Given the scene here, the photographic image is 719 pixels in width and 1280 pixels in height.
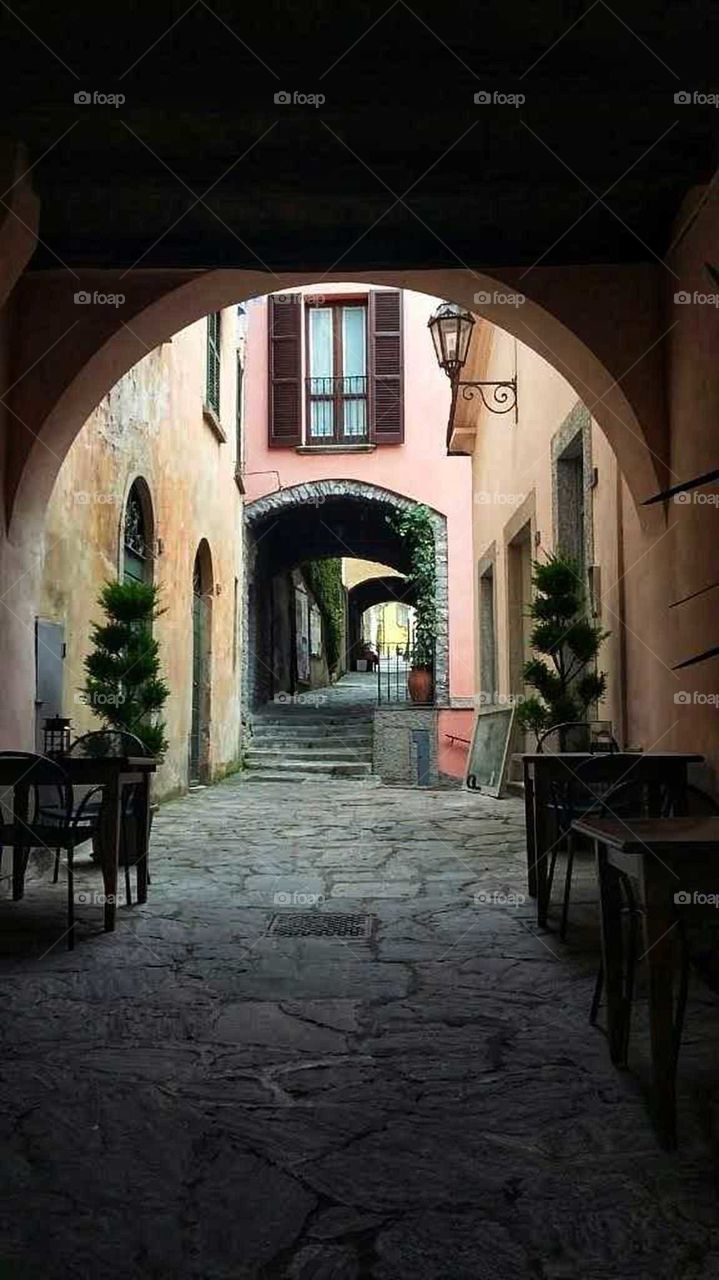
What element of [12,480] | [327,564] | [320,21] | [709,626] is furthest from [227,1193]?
[327,564]

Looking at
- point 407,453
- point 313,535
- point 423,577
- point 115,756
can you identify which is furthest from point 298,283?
point 313,535

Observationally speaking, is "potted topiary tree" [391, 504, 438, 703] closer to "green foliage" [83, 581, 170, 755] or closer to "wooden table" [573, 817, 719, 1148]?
"green foliage" [83, 581, 170, 755]

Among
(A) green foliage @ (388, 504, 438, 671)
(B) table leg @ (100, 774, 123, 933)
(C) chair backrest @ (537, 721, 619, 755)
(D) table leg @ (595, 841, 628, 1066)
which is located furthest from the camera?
(A) green foliage @ (388, 504, 438, 671)

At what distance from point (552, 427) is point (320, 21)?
478cm

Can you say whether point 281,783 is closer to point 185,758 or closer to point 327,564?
point 185,758

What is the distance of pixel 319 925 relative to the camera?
4.34 metres

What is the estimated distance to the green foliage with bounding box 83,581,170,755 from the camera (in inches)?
245

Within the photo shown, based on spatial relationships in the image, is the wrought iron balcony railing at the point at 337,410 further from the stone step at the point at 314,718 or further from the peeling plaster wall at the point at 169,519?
the stone step at the point at 314,718

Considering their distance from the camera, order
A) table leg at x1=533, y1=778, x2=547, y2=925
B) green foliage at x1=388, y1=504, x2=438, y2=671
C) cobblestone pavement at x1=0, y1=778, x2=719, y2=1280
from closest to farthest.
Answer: cobblestone pavement at x1=0, y1=778, x2=719, y2=1280, table leg at x1=533, y1=778, x2=547, y2=925, green foliage at x1=388, y1=504, x2=438, y2=671

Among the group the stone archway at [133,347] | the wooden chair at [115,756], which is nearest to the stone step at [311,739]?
the wooden chair at [115,756]

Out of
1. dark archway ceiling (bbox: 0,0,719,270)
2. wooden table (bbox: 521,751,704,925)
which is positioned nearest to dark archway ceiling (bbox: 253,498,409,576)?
dark archway ceiling (bbox: 0,0,719,270)

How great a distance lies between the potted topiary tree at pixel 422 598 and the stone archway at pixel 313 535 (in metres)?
0.09

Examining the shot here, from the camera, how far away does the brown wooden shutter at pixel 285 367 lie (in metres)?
16.1

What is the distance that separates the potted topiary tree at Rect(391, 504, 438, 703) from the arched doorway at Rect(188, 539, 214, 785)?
379 centimetres
